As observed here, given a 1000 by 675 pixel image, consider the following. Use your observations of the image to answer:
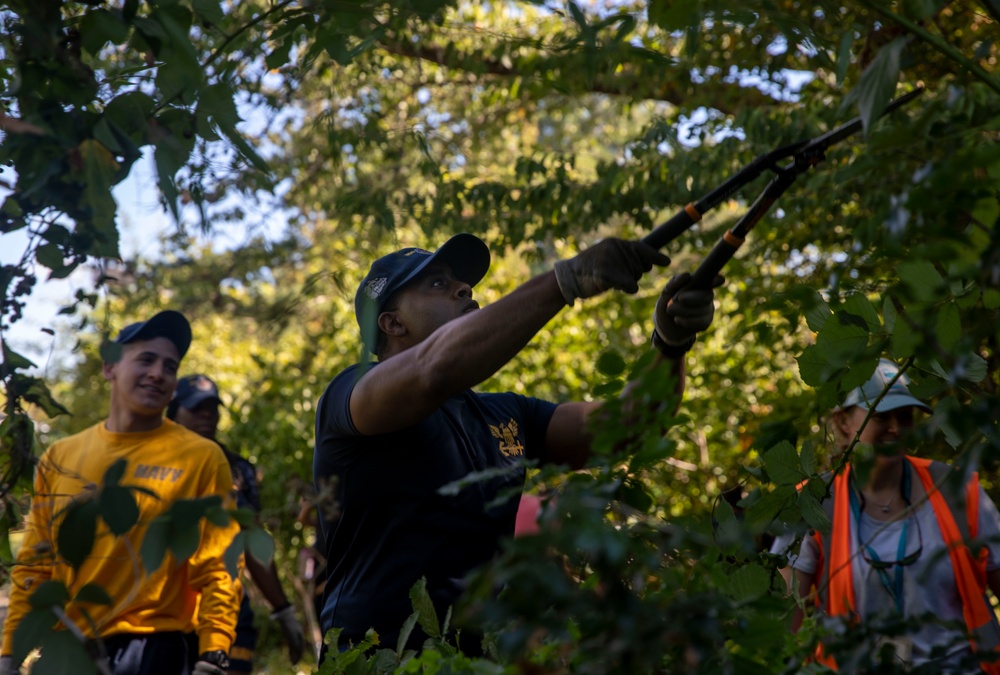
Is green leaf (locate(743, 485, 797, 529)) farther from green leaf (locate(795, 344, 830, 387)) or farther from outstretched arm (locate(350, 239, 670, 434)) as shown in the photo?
outstretched arm (locate(350, 239, 670, 434))

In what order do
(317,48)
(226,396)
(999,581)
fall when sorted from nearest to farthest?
(317,48) → (999,581) → (226,396)

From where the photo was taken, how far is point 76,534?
116cm

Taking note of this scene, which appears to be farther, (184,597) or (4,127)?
(184,597)

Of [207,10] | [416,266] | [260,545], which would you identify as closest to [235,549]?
[260,545]

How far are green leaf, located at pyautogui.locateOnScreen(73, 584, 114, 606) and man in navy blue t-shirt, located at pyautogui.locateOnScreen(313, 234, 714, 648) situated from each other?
1.10 meters

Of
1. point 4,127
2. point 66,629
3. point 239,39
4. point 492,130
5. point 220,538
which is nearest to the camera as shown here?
point 66,629

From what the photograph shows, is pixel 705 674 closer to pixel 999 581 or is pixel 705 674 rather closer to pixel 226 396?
pixel 999 581

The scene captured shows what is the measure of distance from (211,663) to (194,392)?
2.03 m

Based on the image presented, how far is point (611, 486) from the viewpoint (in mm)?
1060

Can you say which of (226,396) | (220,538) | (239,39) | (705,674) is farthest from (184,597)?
(226,396)

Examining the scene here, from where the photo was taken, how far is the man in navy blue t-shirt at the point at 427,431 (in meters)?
2.26

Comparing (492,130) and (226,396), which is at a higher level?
(492,130)

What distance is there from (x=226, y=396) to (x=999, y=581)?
914 cm

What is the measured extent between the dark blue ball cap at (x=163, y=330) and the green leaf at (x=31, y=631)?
Result: 11.0ft
